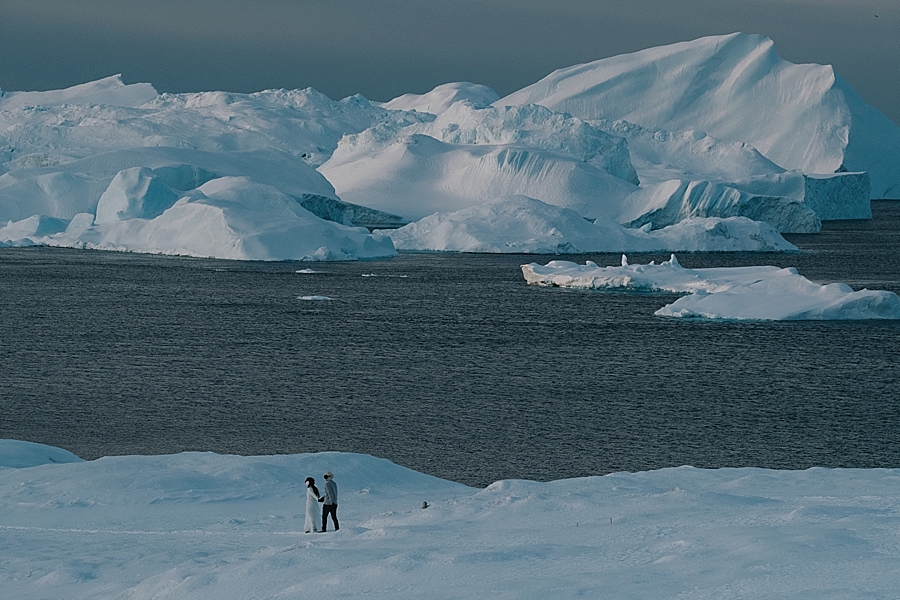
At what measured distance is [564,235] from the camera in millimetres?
65812

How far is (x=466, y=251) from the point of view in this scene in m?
68.8

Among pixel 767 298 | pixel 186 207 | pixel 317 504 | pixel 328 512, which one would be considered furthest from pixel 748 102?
pixel 317 504

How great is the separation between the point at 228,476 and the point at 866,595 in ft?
28.6

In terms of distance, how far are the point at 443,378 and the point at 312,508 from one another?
53.1 feet

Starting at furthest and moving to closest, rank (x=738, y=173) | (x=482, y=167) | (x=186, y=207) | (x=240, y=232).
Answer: (x=738, y=173), (x=482, y=167), (x=186, y=207), (x=240, y=232)

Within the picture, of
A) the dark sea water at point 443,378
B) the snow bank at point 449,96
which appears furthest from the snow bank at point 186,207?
the snow bank at point 449,96

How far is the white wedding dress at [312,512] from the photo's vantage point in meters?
11.4

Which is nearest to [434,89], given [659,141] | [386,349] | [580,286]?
[659,141]

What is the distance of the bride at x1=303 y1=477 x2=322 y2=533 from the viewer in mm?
11445

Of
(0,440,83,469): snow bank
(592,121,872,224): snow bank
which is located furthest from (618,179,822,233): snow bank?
(0,440,83,469): snow bank

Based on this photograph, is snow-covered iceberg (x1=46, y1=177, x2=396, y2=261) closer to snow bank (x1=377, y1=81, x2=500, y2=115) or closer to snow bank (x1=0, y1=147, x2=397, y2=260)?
snow bank (x1=0, y1=147, x2=397, y2=260)

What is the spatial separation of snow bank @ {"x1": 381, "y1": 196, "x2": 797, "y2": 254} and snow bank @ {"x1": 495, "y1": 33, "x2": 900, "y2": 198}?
5492 centimetres

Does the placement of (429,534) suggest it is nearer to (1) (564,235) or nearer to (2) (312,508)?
(2) (312,508)

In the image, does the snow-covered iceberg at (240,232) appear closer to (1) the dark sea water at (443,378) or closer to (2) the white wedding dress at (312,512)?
(1) the dark sea water at (443,378)
